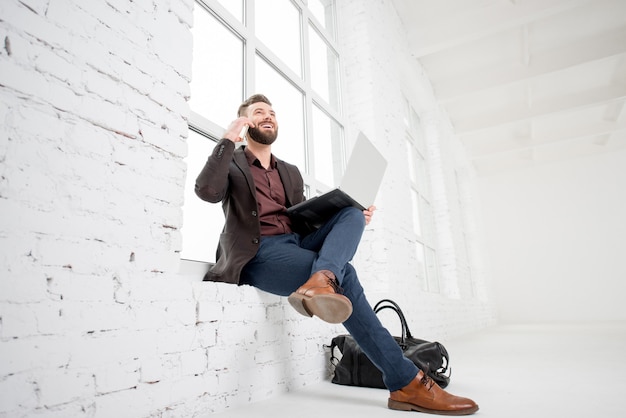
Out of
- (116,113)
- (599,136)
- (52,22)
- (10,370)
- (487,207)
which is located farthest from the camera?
(487,207)

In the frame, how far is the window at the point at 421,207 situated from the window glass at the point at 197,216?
126 inches

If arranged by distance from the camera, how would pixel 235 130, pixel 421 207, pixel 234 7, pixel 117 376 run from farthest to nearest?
1. pixel 421 207
2. pixel 234 7
3. pixel 235 130
4. pixel 117 376

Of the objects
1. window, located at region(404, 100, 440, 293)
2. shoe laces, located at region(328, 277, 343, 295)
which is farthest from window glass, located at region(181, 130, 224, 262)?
window, located at region(404, 100, 440, 293)

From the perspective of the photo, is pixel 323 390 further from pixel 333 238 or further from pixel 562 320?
pixel 562 320

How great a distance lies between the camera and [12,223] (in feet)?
2.84

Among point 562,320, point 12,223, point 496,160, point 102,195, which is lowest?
point 562,320

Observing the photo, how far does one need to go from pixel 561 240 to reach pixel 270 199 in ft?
27.5

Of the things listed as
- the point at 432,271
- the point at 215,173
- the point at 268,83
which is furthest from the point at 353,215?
the point at 432,271

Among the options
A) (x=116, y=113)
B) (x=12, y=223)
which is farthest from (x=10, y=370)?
(x=116, y=113)

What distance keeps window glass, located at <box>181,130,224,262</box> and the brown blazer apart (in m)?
0.15

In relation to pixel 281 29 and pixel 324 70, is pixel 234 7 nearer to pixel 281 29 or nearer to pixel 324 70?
pixel 281 29

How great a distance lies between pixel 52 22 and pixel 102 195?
0.45 metres

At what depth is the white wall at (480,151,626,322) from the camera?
25.3 ft

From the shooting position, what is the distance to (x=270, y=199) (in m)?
1.65
